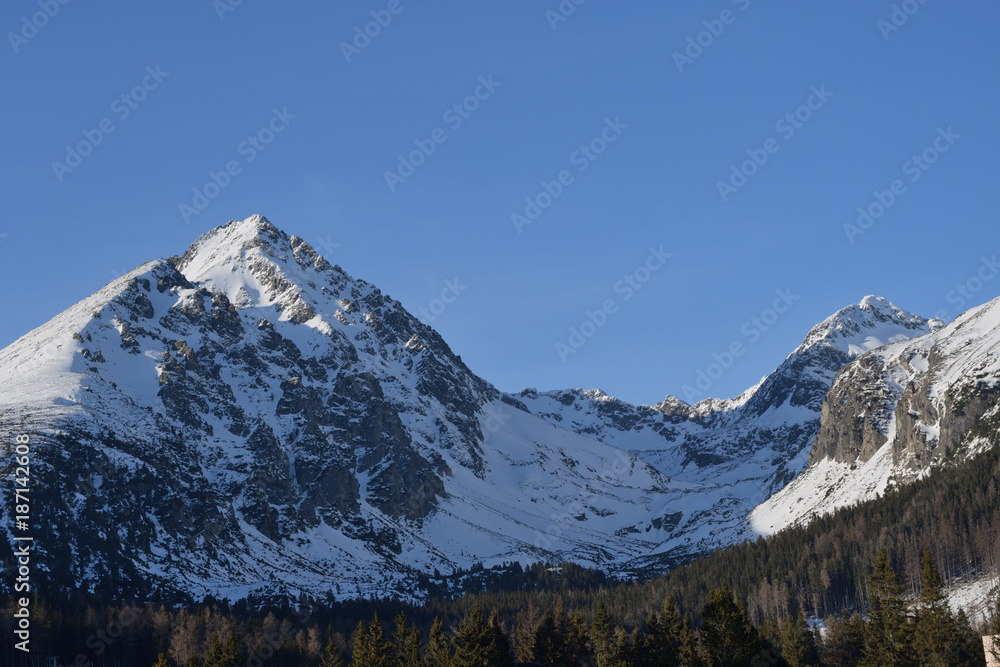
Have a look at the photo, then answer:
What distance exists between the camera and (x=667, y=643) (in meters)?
134

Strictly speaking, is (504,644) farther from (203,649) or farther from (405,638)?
(203,649)

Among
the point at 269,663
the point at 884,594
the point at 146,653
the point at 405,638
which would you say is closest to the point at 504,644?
the point at 405,638

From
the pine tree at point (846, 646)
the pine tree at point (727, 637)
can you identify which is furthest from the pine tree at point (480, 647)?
the pine tree at point (846, 646)

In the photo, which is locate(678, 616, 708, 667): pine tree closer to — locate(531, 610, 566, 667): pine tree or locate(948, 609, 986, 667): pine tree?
locate(531, 610, 566, 667): pine tree

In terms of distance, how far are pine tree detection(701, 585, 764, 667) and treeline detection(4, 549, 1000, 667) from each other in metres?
0.10

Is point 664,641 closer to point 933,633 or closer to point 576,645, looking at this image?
point 576,645

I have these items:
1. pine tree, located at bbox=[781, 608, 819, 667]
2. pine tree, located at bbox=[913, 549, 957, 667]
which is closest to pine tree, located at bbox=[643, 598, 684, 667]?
pine tree, located at bbox=[781, 608, 819, 667]

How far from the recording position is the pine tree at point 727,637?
105 meters

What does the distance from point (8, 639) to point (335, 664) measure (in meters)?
Answer: 66.6

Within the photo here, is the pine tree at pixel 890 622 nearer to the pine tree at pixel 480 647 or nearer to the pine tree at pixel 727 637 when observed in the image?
the pine tree at pixel 727 637

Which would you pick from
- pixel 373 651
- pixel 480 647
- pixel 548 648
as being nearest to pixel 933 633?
pixel 548 648

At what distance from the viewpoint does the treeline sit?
107125mm

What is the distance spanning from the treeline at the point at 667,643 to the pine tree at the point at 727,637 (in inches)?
3.9

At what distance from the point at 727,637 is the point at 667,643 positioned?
3023 centimetres
